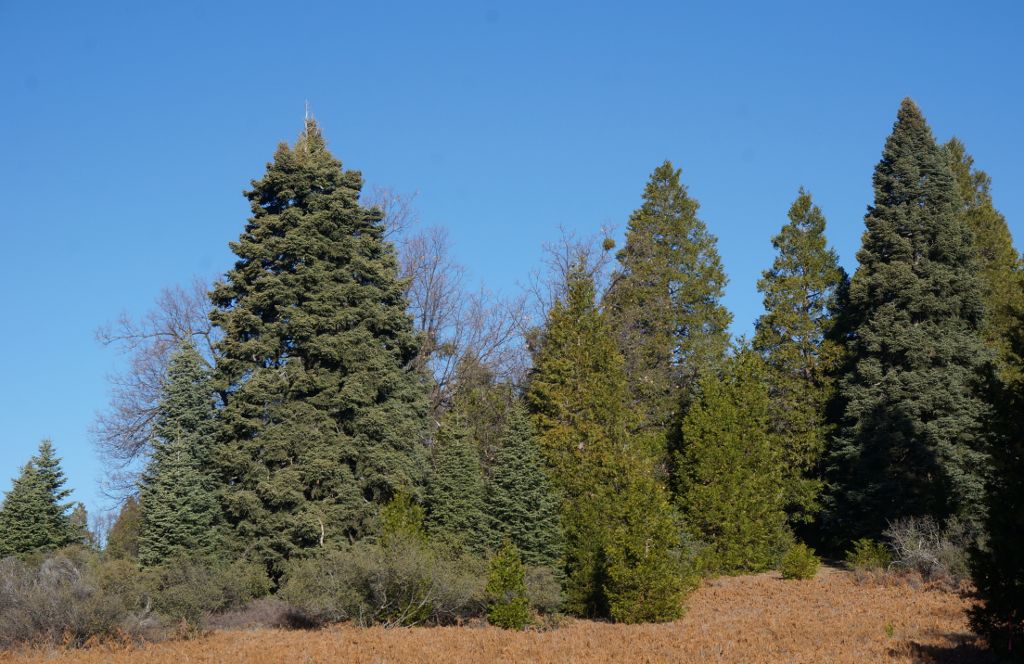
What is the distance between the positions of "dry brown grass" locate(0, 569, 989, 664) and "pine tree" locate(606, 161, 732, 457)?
15.9 meters

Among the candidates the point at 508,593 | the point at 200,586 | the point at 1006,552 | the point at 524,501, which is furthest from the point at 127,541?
the point at 1006,552

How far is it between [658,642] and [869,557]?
15.3 meters

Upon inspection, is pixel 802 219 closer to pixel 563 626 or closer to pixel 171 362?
pixel 563 626

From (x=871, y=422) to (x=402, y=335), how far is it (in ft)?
57.1

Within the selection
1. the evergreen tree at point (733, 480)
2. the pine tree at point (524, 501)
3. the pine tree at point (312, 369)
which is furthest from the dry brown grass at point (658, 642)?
the evergreen tree at point (733, 480)

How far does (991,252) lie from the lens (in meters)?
40.7

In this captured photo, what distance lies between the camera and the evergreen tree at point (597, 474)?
77.0 feet

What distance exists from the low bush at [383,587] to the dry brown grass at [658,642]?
2.99 feet

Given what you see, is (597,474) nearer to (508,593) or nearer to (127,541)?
(508,593)

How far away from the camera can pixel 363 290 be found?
3142cm

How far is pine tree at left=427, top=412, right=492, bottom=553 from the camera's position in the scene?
27453 millimetres

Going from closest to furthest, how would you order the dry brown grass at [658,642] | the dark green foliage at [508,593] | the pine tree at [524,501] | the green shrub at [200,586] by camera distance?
the dry brown grass at [658,642]
the dark green foliage at [508,593]
the green shrub at [200,586]
the pine tree at [524,501]

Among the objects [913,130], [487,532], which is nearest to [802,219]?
[913,130]

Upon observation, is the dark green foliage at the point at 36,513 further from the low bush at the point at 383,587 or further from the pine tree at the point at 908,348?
the pine tree at the point at 908,348
